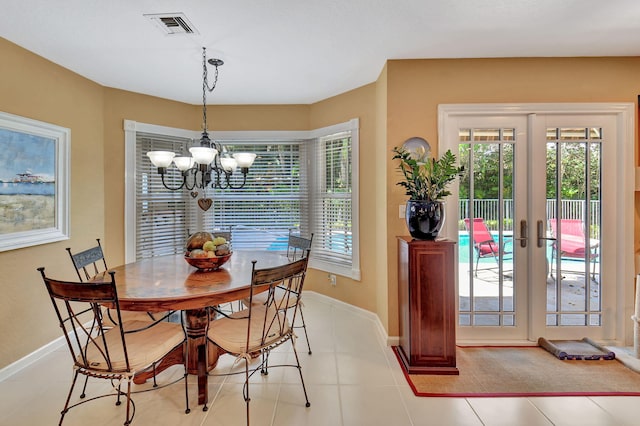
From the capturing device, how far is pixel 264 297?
2.88 m

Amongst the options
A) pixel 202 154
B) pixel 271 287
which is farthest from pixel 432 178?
pixel 202 154

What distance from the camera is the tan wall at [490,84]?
9.52ft

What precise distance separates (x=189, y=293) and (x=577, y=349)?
127 inches

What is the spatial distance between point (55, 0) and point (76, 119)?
142cm

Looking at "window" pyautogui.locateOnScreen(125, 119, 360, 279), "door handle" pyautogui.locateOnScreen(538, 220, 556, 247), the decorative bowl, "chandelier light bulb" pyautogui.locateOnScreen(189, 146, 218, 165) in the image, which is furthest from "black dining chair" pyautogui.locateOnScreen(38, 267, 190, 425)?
"door handle" pyautogui.locateOnScreen(538, 220, 556, 247)

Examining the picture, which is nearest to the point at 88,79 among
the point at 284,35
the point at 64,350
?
the point at 284,35

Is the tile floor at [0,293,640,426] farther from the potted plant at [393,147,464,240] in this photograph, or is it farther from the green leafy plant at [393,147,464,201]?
the green leafy plant at [393,147,464,201]

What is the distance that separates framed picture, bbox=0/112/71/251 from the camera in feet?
8.36

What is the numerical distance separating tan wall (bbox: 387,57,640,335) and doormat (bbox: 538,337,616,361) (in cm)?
184

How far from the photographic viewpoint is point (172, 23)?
236 cm

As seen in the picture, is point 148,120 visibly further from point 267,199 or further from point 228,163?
point 228,163

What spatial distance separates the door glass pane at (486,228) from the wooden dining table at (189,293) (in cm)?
175

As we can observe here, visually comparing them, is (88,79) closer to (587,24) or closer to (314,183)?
(314,183)

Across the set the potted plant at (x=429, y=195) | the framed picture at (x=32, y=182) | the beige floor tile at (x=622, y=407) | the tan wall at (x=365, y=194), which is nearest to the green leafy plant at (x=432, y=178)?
the potted plant at (x=429, y=195)
